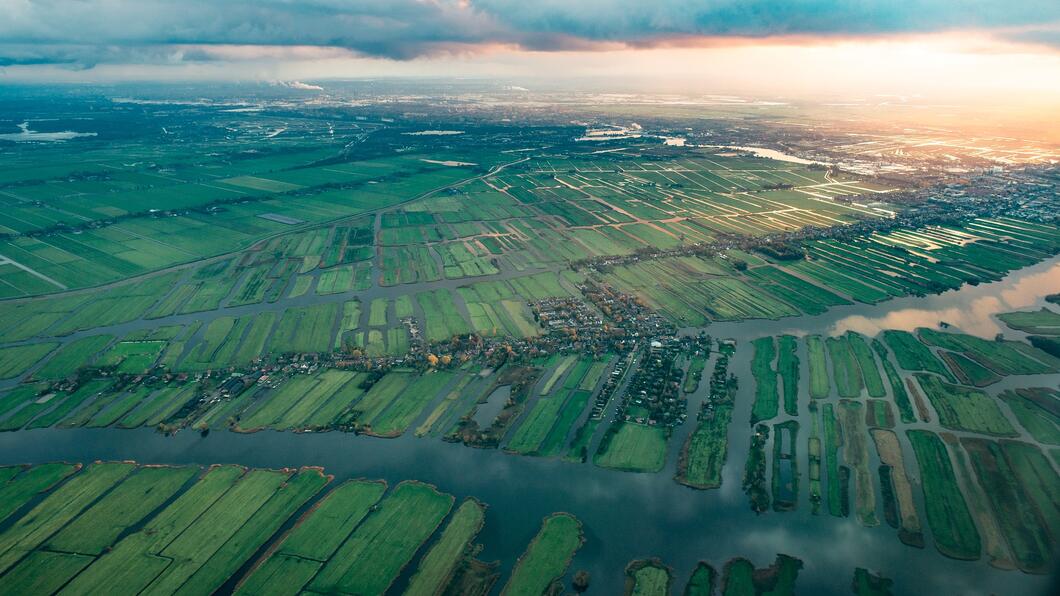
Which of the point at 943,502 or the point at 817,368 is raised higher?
the point at 817,368

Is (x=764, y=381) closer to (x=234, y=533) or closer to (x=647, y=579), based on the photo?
(x=647, y=579)

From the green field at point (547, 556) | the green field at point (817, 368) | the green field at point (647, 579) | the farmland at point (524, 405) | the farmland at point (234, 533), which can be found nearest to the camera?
the green field at point (647, 579)

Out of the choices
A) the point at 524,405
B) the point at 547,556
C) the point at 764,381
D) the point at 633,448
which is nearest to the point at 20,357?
the point at 524,405

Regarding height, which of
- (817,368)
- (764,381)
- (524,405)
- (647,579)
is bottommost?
(647,579)

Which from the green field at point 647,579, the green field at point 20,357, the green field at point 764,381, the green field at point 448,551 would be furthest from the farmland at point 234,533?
the green field at point 764,381

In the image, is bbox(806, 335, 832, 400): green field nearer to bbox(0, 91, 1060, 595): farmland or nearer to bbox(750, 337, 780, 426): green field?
bbox(0, 91, 1060, 595): farmland

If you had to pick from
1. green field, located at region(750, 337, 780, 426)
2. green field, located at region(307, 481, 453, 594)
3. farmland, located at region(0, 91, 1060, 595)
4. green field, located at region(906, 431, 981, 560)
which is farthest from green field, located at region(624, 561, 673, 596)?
green field, located at region(750, 337, 780, 426)

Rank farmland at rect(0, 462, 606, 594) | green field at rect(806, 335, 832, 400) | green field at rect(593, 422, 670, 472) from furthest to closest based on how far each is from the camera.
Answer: green field at rect(806, 335, 832, 400)
green field at rect(593, 422, 670, 472)
farmland at rect(0, 462, 606, 594)

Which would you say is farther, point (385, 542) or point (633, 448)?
point (633, 448)

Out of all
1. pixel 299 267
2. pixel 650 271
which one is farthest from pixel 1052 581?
pixel 299 267

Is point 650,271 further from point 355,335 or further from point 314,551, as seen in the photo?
point 314,551

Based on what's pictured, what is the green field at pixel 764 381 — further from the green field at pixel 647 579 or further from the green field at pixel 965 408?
the green field at pixel 647 579

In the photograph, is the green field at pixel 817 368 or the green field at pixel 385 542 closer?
the green field at pixel 385 542
